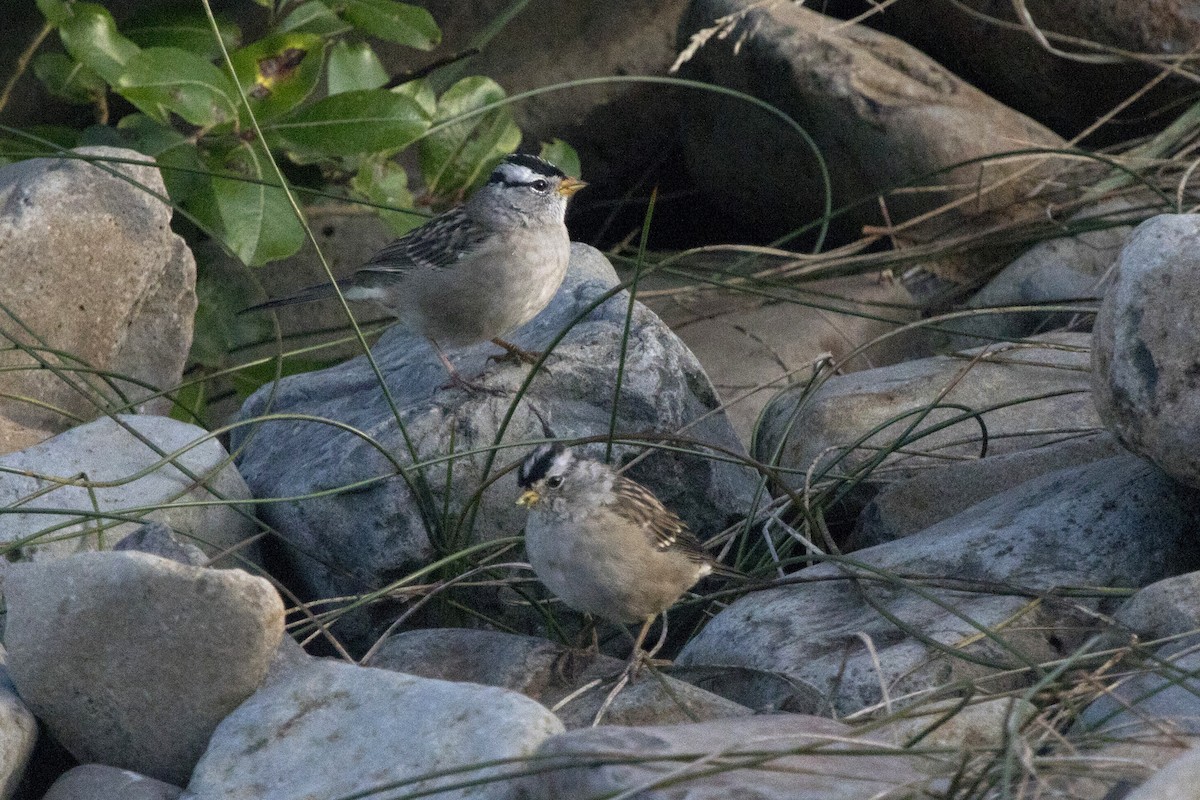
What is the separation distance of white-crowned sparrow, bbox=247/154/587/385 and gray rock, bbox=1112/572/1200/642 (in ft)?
8.30

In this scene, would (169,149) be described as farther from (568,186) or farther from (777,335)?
(777,335)

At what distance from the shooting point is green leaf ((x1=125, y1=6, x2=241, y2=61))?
7.38 meters

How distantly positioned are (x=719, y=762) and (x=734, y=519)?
7.81 feet

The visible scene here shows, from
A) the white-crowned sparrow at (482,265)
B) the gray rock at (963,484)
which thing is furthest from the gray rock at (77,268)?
the gray rock at (963,484)

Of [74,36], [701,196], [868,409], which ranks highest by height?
[74,36]

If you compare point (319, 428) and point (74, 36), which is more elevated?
point (74, 36)

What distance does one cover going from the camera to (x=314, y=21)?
744 cm

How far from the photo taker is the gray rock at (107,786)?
141 inches

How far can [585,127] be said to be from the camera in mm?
9367

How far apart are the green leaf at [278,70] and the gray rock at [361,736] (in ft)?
12.7

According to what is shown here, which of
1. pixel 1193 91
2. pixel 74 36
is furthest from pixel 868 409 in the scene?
pixel 74 36

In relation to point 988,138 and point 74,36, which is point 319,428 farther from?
point 988,138

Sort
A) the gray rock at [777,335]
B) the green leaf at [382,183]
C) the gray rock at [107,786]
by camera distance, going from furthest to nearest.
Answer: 1. the green leaf at [382,183]
2. the gray rock at [777,335]
3. the gray rock at [107,786]

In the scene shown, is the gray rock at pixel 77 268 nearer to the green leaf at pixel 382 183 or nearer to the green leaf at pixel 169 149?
the green leaf at pixel 169 149
